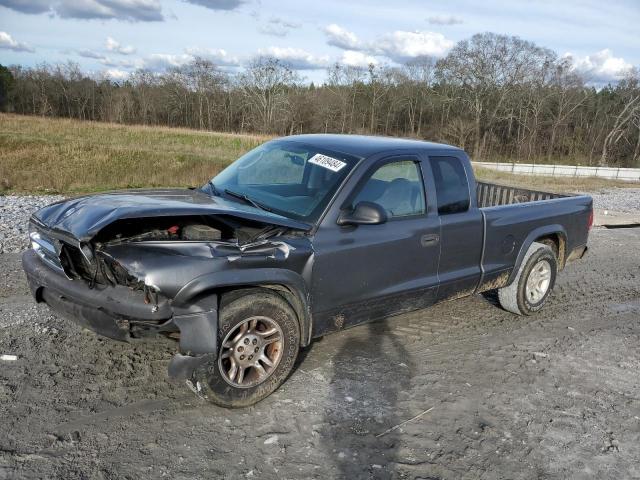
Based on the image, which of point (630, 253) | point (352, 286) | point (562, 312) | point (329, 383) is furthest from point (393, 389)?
point (630, 253)

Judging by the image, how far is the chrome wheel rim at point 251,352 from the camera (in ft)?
11.8

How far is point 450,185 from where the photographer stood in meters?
4.94

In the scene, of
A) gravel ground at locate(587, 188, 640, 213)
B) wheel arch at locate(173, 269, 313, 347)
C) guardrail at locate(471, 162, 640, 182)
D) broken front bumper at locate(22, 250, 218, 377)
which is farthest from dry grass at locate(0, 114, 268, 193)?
guardrail at locate(471, 162, 640, 182)

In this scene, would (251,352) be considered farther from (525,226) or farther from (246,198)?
(525,226)

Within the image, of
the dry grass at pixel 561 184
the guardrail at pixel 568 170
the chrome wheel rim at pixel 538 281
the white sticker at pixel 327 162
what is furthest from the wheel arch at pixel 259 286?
the guardrail at pixel 568 170

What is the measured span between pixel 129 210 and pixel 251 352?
1253mm

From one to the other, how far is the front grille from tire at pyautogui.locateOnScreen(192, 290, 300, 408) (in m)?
1.25

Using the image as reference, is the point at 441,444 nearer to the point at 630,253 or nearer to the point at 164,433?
the point at 164,433

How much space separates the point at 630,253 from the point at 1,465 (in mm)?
9964

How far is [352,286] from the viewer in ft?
13.6

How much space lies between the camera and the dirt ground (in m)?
3.13

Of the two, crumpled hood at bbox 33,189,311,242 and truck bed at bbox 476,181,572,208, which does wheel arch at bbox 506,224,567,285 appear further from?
crumpled hood at bbox 33,189,311,242

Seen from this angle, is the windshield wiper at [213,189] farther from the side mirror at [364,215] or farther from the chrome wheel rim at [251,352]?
the chrome wheel rim at [251,352]

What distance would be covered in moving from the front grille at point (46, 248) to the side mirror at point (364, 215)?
2004 mm
